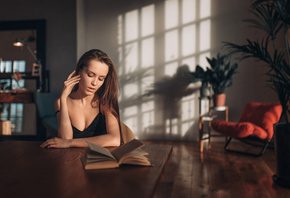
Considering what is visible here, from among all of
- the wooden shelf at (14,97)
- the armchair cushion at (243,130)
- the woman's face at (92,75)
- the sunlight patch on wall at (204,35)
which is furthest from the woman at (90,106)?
the sunlight patch on wall at (204,35)

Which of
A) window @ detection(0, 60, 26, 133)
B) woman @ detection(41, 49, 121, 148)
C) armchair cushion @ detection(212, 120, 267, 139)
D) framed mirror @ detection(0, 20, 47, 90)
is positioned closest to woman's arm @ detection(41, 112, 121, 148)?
woman @ detection(41, 49, 121, 148)

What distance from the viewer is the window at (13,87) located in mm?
4914

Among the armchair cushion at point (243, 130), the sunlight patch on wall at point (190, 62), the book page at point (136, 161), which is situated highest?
the sunlight patch on wall at point (190, 62)

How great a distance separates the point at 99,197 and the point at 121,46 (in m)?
4.29

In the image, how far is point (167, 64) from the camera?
15.5ft

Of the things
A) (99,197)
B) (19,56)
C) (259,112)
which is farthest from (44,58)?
(99,197)

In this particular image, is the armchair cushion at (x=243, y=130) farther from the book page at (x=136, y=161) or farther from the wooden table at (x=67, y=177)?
the book page at (x=136, y=161)

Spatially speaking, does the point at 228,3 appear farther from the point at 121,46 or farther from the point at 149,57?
the point at 121,46

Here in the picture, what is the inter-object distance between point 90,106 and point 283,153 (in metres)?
1.78

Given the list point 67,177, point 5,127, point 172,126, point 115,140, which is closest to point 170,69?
point 172,126

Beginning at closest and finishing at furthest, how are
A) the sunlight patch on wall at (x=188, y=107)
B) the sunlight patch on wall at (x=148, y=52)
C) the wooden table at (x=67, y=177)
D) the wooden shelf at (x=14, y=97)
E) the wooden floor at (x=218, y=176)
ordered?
the wooden table at (x=67, y=177) < the wooden floor at (x=218, y=176) < the wooden shelf at (x=14, y=97) < the sunlight patch on wall at (x=188, y=107) < the sunlight patch on wall at (x=148, y=52)

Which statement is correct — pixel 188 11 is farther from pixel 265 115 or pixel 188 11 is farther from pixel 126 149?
pixel 126 149

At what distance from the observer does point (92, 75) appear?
1368 millimetres

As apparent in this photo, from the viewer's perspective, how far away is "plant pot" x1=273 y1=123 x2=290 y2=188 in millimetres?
2342
